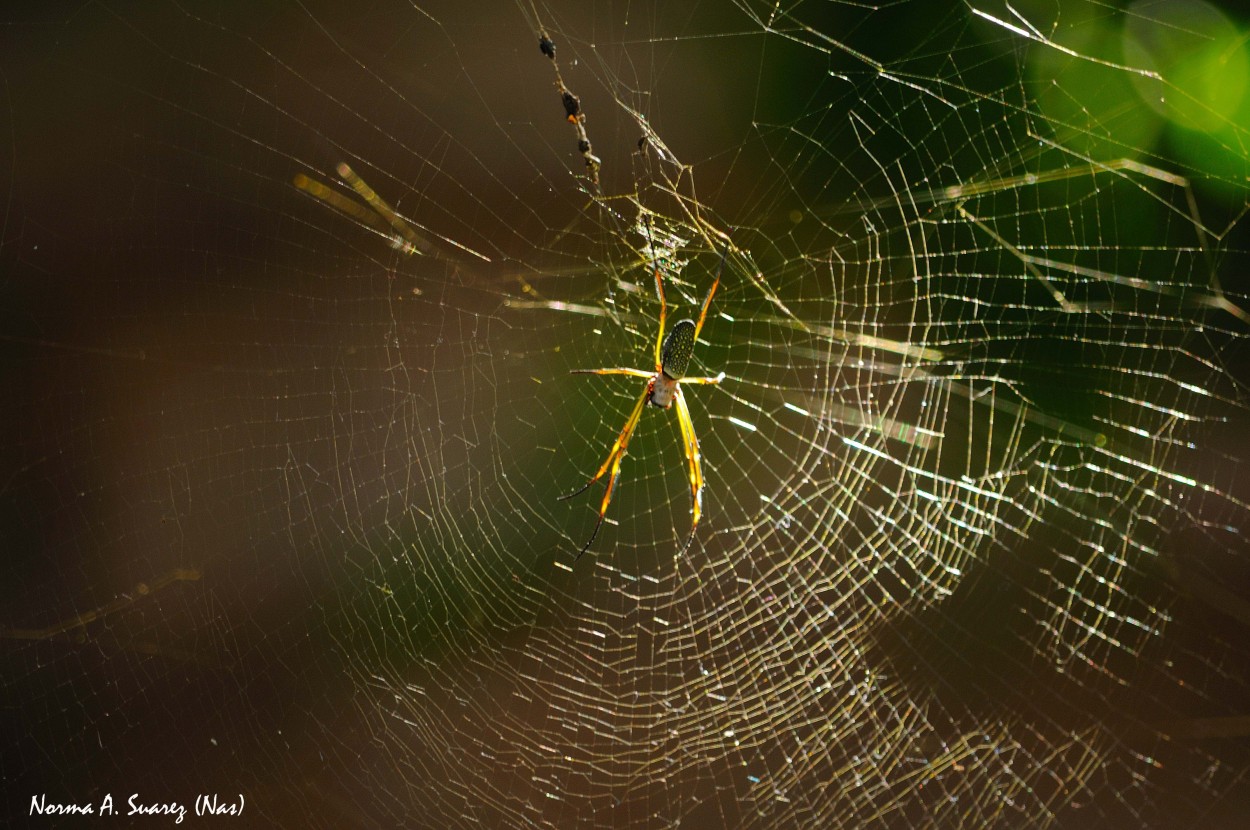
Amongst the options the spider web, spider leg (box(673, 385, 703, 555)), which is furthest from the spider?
the spider web

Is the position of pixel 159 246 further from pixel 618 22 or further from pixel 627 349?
pixel 618 22

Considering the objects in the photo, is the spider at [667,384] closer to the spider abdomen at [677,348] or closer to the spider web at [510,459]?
the spider abdomen at [677,348]

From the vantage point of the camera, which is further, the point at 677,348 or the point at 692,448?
the point at 692,448

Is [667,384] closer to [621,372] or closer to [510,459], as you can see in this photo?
[621,372]

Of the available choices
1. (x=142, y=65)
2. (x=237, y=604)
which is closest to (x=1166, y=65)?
(x=142, y=65)

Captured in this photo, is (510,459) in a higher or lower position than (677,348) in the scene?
lower

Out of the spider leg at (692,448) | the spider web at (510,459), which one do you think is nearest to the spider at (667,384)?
A: the spider leg at (692,448)

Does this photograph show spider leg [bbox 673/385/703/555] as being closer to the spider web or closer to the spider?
the spider

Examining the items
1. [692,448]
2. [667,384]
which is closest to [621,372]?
[667,384]

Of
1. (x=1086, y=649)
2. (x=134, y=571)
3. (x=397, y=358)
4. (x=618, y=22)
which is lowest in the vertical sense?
(x=134, y=571)
